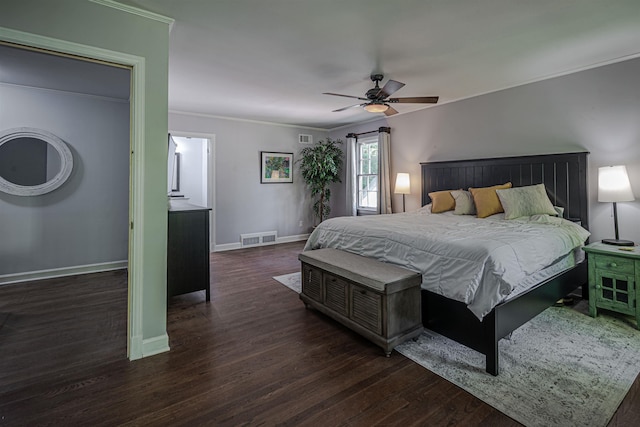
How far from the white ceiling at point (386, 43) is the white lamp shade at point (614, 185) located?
1.18m

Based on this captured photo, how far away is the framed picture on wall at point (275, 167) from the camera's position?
21.1ft

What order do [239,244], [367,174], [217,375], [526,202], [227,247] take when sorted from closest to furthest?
[217,375] < [526,202] < [227,247] < [239,244] < [367,174]

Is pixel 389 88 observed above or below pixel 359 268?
above

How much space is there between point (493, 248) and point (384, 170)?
3702mm

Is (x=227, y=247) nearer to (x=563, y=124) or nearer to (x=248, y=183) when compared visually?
(x=248, y=183)

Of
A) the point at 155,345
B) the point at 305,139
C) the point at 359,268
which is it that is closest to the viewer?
the point at 155,345

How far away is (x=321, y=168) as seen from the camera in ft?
21.3

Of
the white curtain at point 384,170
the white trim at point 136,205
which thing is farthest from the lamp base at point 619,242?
the white trim at point 136,205

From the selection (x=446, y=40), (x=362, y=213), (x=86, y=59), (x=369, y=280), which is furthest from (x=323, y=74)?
(x=362, y=213)

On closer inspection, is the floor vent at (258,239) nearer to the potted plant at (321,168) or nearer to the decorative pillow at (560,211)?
the potted plant at (321,168)

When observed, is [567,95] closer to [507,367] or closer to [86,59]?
[507,367]

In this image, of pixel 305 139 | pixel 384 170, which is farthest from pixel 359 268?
pixel 305 139

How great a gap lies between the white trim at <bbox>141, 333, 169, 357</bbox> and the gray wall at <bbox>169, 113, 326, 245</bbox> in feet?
12.2

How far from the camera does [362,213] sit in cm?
644
